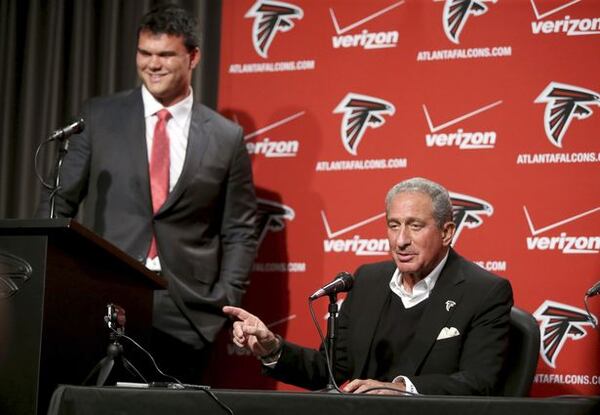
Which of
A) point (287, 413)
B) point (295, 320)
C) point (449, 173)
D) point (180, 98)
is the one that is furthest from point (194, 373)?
point (287, 413)

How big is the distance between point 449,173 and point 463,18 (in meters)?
0.84

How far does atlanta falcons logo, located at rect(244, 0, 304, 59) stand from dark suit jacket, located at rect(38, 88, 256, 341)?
817mm

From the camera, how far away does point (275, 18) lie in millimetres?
5266

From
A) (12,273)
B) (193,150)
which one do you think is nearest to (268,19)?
(193,150)

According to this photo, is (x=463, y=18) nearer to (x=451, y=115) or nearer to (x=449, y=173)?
(x=451, y=115)

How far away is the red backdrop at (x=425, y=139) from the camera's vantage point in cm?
463

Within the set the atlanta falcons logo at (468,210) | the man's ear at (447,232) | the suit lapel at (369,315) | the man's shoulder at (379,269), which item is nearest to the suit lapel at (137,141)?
the man's shoulder at (379,269)

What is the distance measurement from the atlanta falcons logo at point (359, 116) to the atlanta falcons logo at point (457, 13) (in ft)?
1.66

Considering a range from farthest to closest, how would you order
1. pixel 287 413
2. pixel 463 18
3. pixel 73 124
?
pixel 463 18
pixel 73 124
pixel 287 413

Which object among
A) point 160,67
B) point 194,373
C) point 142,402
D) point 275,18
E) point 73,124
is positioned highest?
point 275,18

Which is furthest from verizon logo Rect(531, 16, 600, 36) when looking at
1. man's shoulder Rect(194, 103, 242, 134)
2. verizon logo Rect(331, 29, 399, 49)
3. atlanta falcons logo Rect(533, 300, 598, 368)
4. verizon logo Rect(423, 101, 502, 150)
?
man's shoulder Rect(194, 103, 242, 134)

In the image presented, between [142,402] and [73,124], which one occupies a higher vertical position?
[73,124]

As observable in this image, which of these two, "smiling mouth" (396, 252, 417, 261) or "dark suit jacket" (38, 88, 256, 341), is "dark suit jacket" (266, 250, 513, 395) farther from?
"dark suit jacket" (38, 88, 256, 341)

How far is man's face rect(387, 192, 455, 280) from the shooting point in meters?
3.63
